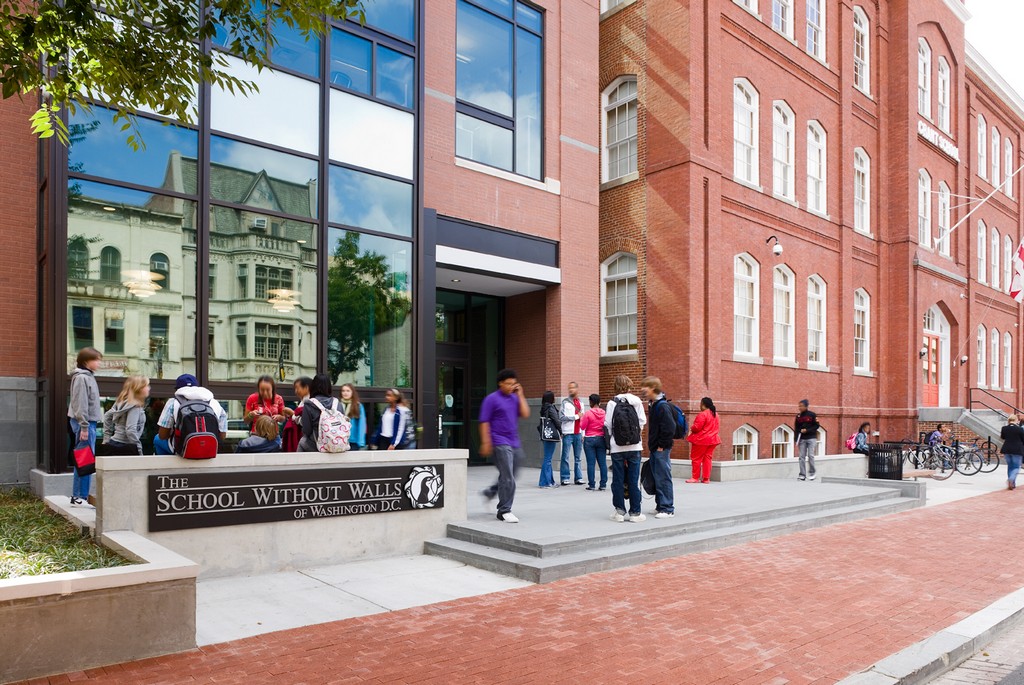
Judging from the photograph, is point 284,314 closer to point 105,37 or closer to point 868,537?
point 105,37

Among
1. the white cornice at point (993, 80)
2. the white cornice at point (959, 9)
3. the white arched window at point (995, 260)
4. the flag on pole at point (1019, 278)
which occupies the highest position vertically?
the white cornice at point (959, 9)

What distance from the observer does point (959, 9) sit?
30234mm

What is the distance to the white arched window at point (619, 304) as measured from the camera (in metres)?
19.9

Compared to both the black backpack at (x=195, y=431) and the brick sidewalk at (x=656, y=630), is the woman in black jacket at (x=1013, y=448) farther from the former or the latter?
the black backpack at (x=195, y=431)

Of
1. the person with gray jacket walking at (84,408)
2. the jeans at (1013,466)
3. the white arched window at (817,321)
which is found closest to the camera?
the person with gray jacket walking at (84,408)

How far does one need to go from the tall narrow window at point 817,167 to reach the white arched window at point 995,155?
1702 centimetres

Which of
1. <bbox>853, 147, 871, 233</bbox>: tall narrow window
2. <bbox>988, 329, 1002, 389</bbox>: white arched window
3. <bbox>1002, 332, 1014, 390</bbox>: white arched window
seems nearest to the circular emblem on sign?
<bbox>853, 147, 871, 233</bbox>: tall narrow window

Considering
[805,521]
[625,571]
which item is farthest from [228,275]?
[805,521]

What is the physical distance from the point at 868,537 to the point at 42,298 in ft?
40.2

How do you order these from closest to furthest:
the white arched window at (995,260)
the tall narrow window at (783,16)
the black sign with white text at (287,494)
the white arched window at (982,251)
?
the black sign with white text at (287,494)
the tall narrow window at (783,16)
the white arched window at (982,251)
the white arched window at (995,260)

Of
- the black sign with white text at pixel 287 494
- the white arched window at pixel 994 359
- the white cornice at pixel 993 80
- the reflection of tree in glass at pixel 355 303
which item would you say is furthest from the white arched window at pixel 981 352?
the black sign with white text at pixel 287 494

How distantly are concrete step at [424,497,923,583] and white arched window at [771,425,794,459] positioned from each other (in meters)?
9.63

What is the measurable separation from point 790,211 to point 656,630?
60.0 feet

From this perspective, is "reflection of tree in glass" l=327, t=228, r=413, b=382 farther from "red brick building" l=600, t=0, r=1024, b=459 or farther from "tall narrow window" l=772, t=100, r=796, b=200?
"tall narrow window" l=772, t=100, r=796, b=200
